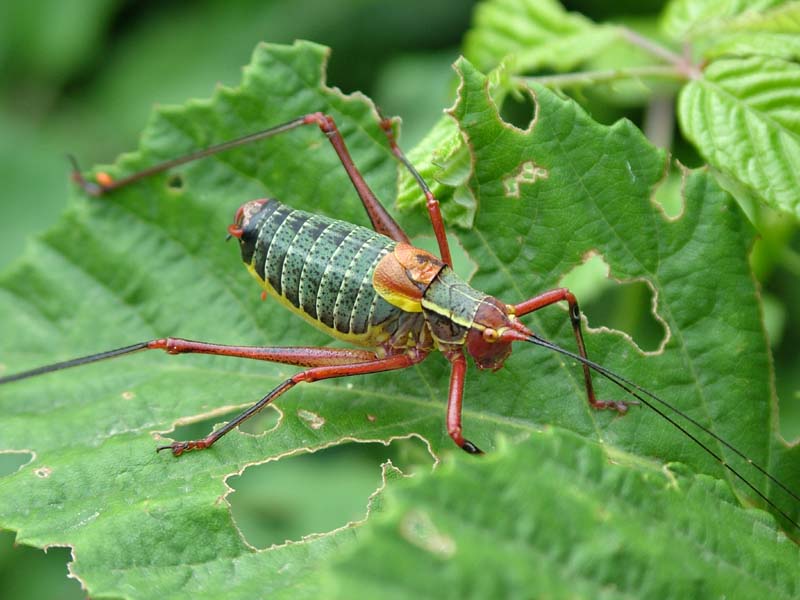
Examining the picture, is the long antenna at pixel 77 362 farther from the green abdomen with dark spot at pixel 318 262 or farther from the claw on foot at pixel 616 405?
the claw on foot at pixel 616 405

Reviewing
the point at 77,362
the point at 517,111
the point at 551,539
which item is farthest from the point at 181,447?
the point at 517,111

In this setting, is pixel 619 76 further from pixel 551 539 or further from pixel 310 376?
pixel 551 539

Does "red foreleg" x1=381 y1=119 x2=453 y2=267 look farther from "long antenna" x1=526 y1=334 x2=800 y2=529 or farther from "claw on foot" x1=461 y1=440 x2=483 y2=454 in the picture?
"claw on foot" x1=461 y1=440 x2=483 y2=454

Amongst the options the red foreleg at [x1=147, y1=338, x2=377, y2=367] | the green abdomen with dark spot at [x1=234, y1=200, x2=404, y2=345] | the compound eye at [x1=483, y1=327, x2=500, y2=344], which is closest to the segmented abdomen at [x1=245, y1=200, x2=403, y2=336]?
the green abdomen with dark spot at [x1=234, y1=200, x2=404, y2=345]

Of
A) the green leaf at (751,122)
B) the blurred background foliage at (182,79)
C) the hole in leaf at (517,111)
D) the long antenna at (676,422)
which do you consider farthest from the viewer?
the blurred background foliage at (182,79)

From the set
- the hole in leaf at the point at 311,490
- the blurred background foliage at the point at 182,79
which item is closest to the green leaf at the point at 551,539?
the hole in leaf at the point at 311,490

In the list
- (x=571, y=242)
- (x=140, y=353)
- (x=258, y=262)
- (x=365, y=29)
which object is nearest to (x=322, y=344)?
(x=258, y=262)
